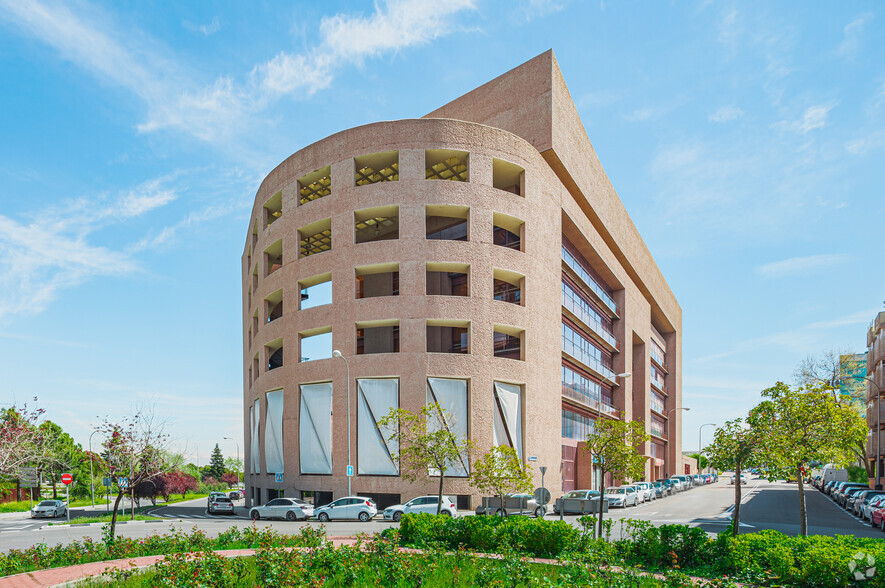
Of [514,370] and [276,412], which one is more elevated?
[514,370]

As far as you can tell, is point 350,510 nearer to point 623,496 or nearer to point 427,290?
point 427,290

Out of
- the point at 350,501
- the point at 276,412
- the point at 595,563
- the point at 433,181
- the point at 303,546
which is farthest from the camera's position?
the point at 276,412

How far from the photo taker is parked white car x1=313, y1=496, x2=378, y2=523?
111 ft

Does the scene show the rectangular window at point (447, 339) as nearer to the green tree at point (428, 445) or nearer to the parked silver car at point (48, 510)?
the green tree at point (428, 445)

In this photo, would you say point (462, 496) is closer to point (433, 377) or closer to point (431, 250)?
point (433, 377)

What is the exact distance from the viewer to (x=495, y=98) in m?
48.4

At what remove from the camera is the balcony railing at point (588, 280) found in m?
50.2

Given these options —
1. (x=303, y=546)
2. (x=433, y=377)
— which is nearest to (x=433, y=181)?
(x=433, y=377)

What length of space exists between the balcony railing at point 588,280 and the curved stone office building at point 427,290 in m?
0.51

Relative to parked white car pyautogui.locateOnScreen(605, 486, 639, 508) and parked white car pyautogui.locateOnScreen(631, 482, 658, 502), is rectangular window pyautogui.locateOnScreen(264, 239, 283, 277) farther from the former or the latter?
parked white car pyautogui.locateOnScreen(631, 482, 658, 502)

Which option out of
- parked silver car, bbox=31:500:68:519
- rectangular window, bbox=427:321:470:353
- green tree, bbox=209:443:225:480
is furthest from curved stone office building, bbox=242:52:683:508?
green tree, bbox=209:443:225:480

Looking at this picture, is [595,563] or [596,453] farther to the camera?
[596,453]

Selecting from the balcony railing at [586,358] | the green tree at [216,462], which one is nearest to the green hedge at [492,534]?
the balcony railing at [586,358]

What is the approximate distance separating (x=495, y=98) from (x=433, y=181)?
1282cm
